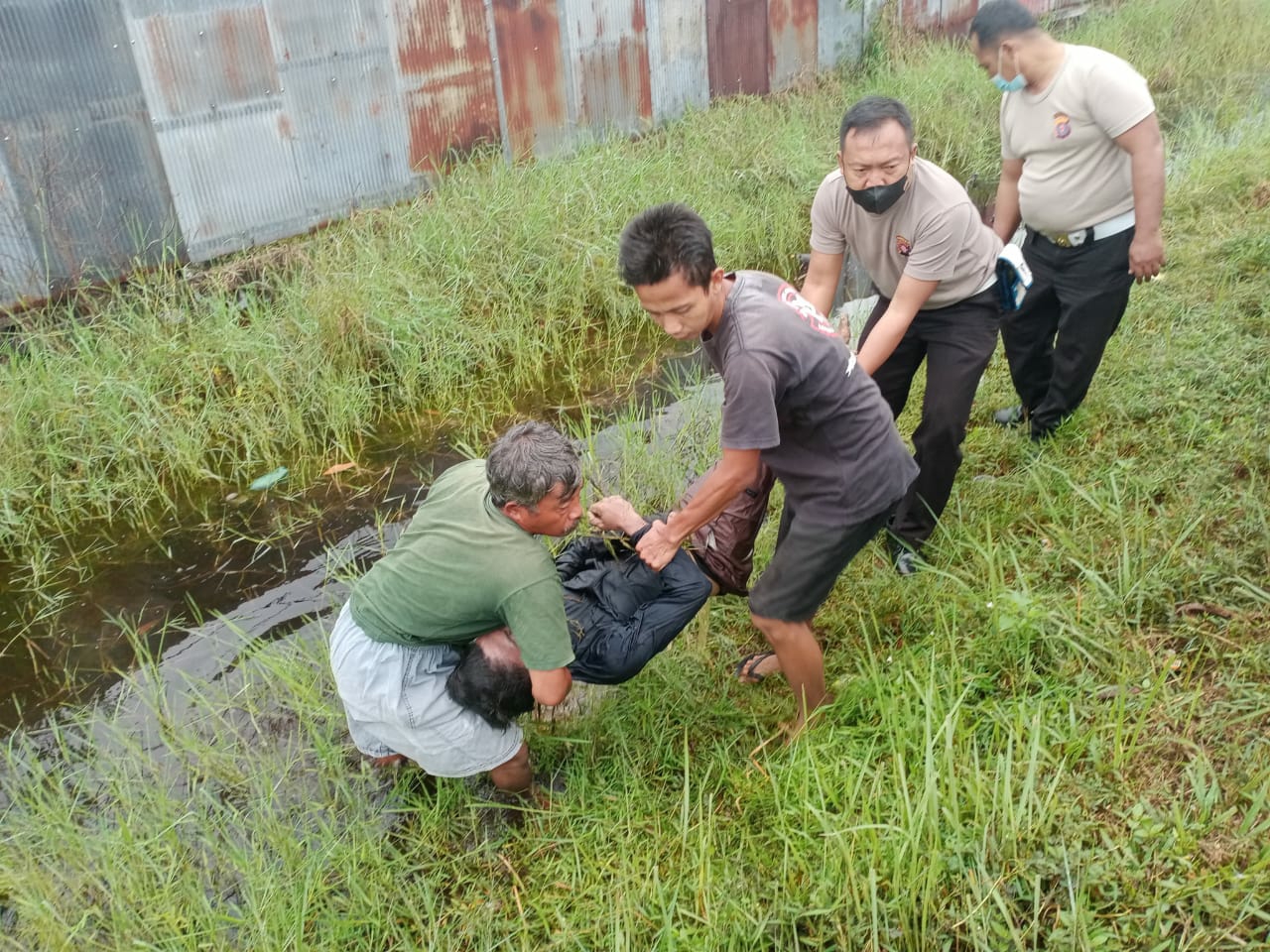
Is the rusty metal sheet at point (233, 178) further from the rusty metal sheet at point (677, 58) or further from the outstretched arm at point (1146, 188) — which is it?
the outstretched arm at point (1146, 188)

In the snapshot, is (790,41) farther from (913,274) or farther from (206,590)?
(206,590)

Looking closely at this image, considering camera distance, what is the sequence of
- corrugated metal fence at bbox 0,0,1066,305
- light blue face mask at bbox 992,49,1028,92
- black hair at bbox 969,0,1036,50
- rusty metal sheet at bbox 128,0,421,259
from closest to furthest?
black hair at bbox 969,0,1036,50 → light blue face mask at bbox 992,49,1028,92 → corrugated metal fence at bbox 0,0,1066,305 → rusty metal sheet at bbox 128,0,421,259

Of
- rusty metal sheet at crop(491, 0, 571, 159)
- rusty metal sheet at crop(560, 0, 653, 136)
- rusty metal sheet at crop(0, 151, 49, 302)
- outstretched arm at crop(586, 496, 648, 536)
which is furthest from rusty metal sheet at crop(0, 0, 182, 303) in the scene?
outstretched arm at crop(586, 496, 648, 536)

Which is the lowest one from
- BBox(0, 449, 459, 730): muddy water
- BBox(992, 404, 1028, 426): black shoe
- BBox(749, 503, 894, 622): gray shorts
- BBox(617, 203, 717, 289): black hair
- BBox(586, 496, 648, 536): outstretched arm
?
BBox(0, 449, 459, 730): muddy water

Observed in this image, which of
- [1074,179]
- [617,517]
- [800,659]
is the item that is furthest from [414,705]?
[1074,179]

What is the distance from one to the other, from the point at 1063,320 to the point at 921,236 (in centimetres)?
105

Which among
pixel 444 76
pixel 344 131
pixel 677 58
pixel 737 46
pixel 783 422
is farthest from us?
pixel 737 46

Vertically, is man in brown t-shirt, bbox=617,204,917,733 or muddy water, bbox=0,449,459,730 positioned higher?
man in brown t-shirt, bbox=617,204,917,733

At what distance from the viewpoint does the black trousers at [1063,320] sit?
372 cm

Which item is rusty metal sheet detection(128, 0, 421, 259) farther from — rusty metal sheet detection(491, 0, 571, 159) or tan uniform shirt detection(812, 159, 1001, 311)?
tan uniform shirt detection(812, 159, 1001, 311)

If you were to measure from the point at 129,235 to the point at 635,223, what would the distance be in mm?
4873

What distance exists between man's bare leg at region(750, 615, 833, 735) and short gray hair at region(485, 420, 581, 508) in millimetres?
820

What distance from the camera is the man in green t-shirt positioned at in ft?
8.11

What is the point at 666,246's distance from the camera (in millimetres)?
2338
